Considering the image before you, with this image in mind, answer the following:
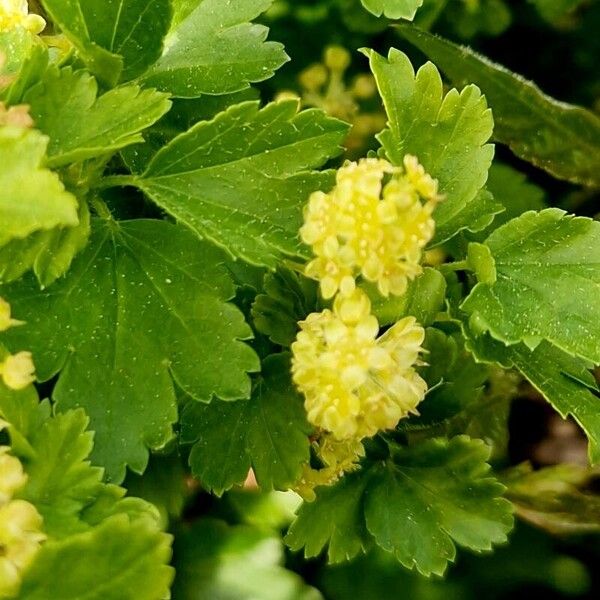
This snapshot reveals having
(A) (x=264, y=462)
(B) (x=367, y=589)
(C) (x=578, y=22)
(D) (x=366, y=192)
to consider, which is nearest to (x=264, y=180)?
(D) (x=366, y=192)

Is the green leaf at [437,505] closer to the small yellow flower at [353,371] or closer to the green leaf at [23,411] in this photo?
the small yellow flower at [353,371]

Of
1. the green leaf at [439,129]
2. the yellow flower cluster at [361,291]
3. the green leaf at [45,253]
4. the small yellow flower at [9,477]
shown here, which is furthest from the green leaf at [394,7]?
the small yellow flower at [9,477]

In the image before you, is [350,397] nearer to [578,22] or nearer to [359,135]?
[359,135]

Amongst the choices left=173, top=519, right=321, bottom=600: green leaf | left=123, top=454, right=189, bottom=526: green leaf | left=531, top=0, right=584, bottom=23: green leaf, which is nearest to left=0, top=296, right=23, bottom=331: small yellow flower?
left=123, top=454, right=189, bottom=526: green leaf

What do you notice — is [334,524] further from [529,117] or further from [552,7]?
[552,7]

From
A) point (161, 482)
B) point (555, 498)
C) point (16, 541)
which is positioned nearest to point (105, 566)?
point (16, 541)
